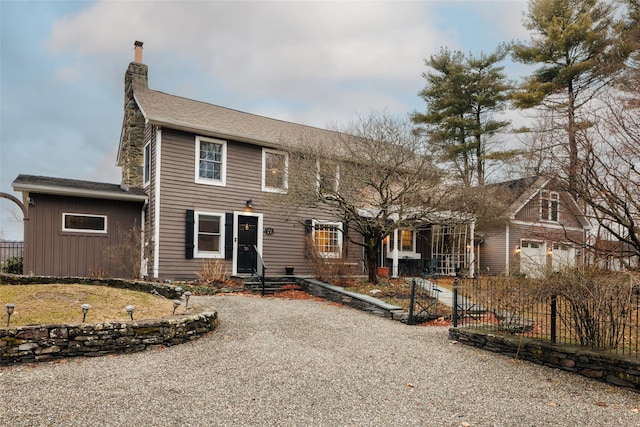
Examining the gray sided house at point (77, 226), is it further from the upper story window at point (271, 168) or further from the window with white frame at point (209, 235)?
the upper story window at point (271, 168)

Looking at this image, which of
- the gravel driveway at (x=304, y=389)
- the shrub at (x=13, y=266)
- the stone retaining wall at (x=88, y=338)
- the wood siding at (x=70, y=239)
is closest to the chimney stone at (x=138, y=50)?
the wood siding at (x=70, y=239)

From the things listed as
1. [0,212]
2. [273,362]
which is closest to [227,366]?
[273,362]

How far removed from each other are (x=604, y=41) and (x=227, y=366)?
798 inches

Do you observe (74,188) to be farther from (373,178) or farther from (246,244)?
(373,178)

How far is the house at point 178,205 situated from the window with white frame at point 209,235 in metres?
0.03

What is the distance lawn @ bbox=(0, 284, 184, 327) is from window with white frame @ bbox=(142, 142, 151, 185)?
5.04 metres

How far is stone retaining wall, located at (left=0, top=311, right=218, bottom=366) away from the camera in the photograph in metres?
5.00

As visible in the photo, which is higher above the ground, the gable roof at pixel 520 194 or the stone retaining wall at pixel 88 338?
the gable roof at pixel 520 194

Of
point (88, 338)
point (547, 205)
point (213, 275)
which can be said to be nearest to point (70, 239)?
point (213, 275)

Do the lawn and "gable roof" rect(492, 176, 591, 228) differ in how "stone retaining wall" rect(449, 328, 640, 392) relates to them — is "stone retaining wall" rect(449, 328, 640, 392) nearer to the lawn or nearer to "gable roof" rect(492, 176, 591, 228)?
the lawn

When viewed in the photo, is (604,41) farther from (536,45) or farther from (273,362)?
(273,362)

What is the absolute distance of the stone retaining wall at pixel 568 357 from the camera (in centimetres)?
480

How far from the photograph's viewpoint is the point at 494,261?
65.8ft

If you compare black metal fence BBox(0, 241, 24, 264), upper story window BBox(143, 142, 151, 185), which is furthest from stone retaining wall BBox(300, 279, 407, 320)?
black metal fence BBox(0, 241, 24, 264)
